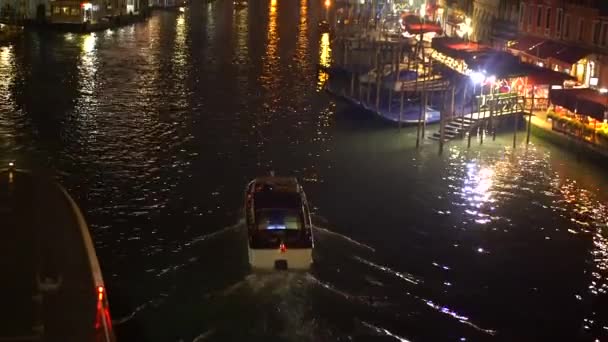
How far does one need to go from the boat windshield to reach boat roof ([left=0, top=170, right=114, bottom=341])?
18.6 ft

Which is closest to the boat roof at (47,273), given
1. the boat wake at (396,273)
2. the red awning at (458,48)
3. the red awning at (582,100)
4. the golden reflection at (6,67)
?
the boat wake at (396,273)

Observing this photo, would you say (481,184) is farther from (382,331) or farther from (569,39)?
(569,39)

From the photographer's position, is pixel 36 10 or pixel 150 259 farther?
pixel 36 10

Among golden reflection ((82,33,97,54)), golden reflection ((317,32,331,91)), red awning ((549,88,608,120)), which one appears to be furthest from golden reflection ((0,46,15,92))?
red awning ((549,88,608,120))

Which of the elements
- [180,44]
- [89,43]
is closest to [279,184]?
[180,44]

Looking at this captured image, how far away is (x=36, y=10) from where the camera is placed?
87.2 m

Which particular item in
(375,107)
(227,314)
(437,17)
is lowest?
(227,314)

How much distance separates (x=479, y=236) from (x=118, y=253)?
12.0m

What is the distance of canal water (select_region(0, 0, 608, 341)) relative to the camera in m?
21.0

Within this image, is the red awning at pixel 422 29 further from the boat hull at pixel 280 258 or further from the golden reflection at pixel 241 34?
the boat hull at pixel 280 258

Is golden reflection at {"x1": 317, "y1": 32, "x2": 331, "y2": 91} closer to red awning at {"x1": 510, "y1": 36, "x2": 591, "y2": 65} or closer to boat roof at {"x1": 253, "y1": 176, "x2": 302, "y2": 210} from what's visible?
red awning at {"x1": 510, "y1": 36, "x2": 591, "y2": 65}

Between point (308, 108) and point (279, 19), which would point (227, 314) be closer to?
point (308, 108)

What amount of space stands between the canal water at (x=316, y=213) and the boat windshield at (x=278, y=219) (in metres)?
1.32

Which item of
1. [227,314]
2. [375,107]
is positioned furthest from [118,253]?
→ [375,107]
